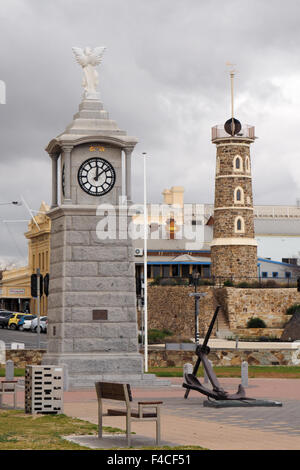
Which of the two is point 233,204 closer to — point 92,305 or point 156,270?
point 156,270

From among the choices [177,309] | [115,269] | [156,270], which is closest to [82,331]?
[115,269]

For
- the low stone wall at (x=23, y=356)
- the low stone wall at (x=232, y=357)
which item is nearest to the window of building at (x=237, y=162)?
the low stone wall at (x=232, y=357)

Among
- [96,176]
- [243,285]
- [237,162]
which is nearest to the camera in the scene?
[96,176]

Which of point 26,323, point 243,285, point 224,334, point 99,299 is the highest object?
point 243,285

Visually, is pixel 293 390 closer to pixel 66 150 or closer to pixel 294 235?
pixel 66 150

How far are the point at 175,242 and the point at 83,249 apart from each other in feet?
226

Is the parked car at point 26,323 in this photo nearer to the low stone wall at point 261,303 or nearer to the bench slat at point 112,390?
the low stone wall at point 261,303

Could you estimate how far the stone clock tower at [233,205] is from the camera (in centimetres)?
7500

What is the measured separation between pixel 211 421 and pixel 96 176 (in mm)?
12528

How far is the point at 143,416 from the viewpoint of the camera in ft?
49.5

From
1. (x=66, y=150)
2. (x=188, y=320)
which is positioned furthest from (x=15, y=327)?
(x=66, y=150)

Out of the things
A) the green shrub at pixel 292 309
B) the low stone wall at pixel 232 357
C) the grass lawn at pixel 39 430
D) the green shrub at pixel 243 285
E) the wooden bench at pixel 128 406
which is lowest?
the grass lawn at pixel 39 430

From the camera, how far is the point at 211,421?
18.7m

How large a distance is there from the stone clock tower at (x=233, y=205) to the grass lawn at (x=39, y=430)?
184 ft
